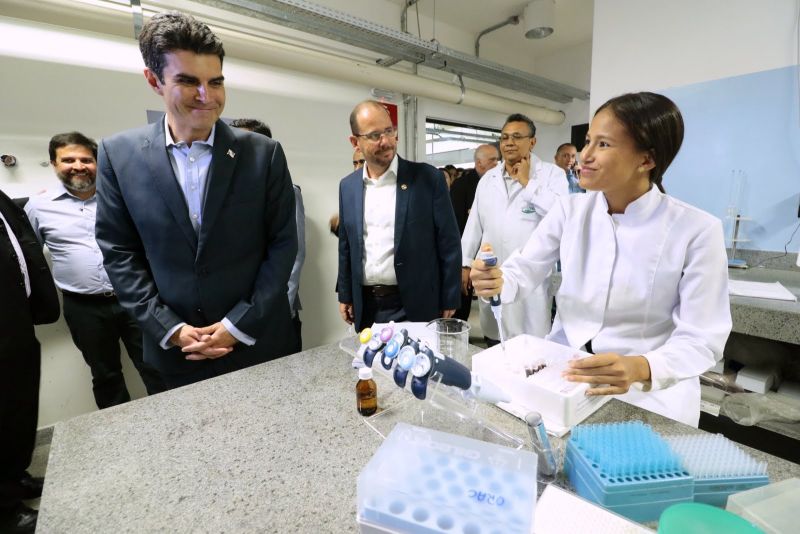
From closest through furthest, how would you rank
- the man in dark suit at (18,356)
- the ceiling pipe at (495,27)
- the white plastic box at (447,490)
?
the white plastic box at (447,490), the man in dark suit at (18,356), the ceiling pipe at (495,27)

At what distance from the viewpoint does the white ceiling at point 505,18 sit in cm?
363

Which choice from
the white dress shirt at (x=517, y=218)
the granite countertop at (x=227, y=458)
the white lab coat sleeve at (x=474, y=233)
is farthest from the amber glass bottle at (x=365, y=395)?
the white lab coat sleeve at (x=474, y=233)

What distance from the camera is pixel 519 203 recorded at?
2.54 m

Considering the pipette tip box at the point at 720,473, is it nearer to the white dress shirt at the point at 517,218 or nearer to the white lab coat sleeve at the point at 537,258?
the white lab coat sleeve at the point at 537,258

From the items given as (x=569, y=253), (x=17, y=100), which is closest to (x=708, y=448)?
(x=569, y=253)

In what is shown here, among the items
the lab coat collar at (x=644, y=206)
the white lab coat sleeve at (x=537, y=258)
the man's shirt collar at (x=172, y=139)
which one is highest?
the man's shirt collar at (x=172, y=139)

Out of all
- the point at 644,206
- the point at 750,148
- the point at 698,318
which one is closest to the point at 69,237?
the point at 644,206

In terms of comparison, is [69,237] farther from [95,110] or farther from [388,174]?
[388,174]

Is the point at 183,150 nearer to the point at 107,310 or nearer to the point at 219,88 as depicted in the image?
the point at 219,88

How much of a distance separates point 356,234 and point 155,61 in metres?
1.08

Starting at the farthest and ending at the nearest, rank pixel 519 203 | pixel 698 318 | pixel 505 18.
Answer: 1. pixel 505 18
2. pixel 519 203
3. pixel 698 318

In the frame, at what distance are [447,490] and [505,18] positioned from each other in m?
4.65

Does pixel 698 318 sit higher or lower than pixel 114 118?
lower

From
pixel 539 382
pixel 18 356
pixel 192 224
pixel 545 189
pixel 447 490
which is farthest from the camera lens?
pixel 545 189
